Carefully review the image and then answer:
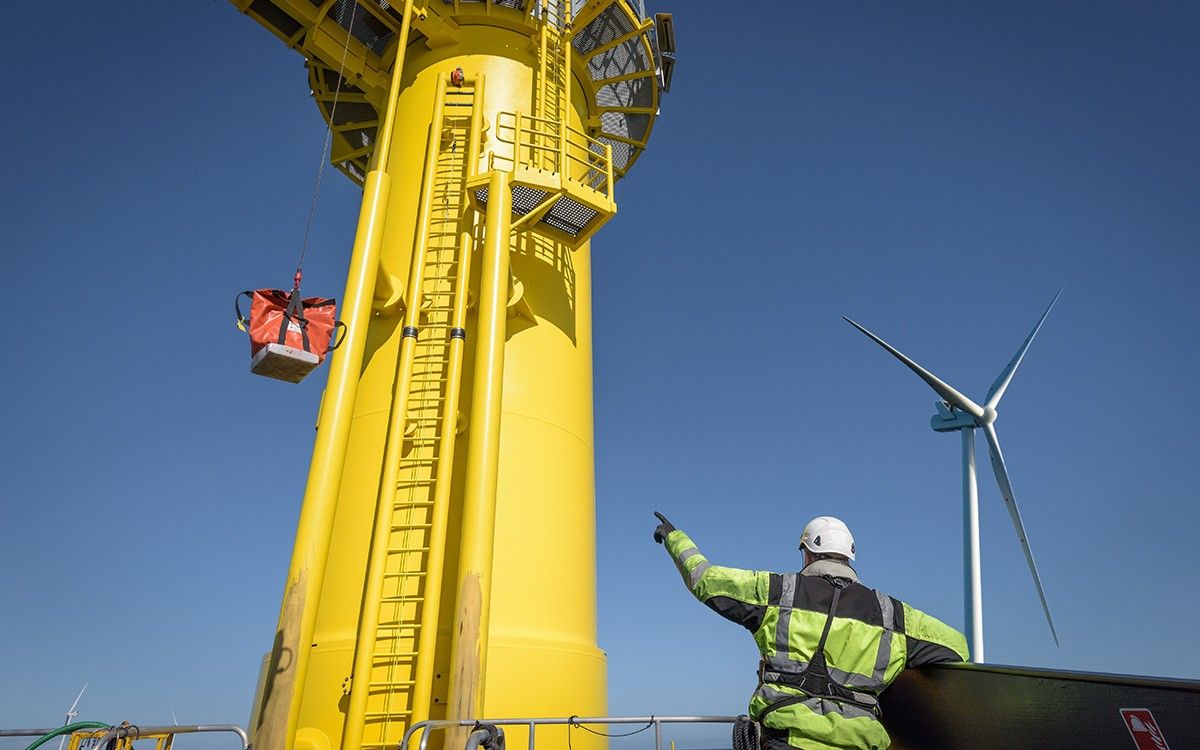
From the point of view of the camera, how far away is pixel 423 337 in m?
8.30

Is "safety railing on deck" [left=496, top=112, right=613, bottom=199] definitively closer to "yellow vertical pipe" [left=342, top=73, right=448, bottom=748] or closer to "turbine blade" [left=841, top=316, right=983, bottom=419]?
"yellow vertical pipe" [left=342, top=73, right=448, bottom=748]

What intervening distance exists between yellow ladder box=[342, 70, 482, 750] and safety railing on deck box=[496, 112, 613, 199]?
53 cm

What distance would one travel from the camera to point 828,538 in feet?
13.5

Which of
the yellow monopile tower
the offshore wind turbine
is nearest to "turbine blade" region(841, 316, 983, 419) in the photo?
Answer: the offshore wind turbine

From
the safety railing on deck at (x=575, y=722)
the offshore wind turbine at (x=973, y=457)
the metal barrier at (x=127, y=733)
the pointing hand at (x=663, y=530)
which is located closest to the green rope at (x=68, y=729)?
the metal barrier at (x=127, y=733)

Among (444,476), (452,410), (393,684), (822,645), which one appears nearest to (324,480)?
(444,476)

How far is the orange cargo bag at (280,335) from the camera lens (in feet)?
19.6

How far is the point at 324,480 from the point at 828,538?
478 centimetres

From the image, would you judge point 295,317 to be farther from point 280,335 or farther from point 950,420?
point 950,420

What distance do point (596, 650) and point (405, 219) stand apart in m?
5.90

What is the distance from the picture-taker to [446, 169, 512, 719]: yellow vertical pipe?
629 cm

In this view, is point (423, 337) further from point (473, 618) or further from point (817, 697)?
point (817, 697)

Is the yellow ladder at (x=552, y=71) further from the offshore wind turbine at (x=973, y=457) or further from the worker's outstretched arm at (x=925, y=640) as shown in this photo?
the offshore wind turbine at (x=973, y=457)

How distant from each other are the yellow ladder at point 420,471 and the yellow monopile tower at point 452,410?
0.07 feet
